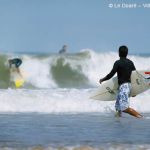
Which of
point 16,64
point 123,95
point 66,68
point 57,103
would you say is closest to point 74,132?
point 123,95

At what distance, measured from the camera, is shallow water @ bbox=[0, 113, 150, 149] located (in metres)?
6.30

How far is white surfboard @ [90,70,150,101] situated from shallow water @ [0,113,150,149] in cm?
41

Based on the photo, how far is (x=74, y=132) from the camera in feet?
24.9

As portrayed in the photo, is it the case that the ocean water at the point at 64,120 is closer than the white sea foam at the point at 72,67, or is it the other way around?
the ocean water at the point at 64,120

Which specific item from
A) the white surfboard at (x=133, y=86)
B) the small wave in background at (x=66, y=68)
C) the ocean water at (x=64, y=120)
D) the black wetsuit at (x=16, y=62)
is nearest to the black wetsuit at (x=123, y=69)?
the white surfboard at (x=133, y=86)

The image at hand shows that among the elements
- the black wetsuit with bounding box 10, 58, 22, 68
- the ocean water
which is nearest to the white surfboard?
the ocean water

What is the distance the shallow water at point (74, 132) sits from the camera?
6.30m

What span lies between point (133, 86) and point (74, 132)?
2.77 metres

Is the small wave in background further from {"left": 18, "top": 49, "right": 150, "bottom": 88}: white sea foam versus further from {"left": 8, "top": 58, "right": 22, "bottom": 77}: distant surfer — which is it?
{"left": 8, "top": 58, "right": 22, "bottom": 77}: distant surfer

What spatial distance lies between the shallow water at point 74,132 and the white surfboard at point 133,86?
410mm

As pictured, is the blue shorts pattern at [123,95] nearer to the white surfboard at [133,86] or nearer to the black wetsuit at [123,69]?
the black wetsuit at [123,69]

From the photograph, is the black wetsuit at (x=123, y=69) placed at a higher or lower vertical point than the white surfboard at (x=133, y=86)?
higher

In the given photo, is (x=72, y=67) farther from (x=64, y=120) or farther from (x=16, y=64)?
(x=64, y=120)

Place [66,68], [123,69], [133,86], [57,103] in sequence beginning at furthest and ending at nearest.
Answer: [66,68] < [57,103] < [133,86] < [123,69]
